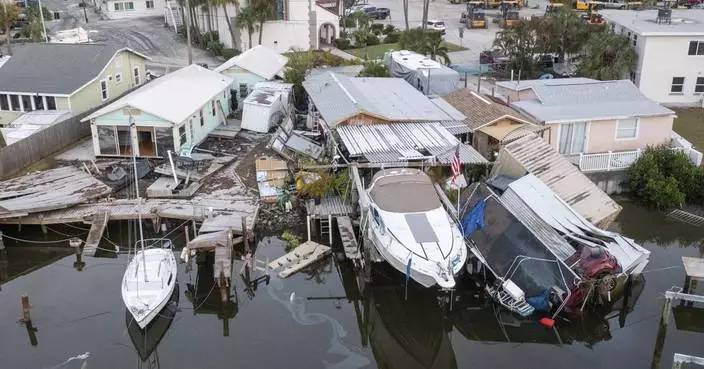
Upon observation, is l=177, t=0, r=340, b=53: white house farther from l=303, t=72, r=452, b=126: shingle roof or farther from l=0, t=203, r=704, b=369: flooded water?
l=0, t=203, r=704, b=369: flooded water

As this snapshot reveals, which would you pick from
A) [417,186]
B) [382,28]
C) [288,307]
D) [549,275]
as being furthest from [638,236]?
[382,28]

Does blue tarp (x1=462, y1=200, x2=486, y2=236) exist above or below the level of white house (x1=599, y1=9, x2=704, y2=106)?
below

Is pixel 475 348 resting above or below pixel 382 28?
below

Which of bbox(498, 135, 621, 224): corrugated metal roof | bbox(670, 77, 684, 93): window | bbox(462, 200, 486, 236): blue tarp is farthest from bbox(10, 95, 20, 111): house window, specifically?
bbox(670, 77, 684, 93): window

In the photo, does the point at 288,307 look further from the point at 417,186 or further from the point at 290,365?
the point at 417,186

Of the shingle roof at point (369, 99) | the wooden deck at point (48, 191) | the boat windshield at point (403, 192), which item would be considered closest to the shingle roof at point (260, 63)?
the shingle roof at point (369, 99)

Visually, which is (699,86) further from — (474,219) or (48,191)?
(48,191)

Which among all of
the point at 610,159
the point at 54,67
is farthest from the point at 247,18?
the point at 610,159
